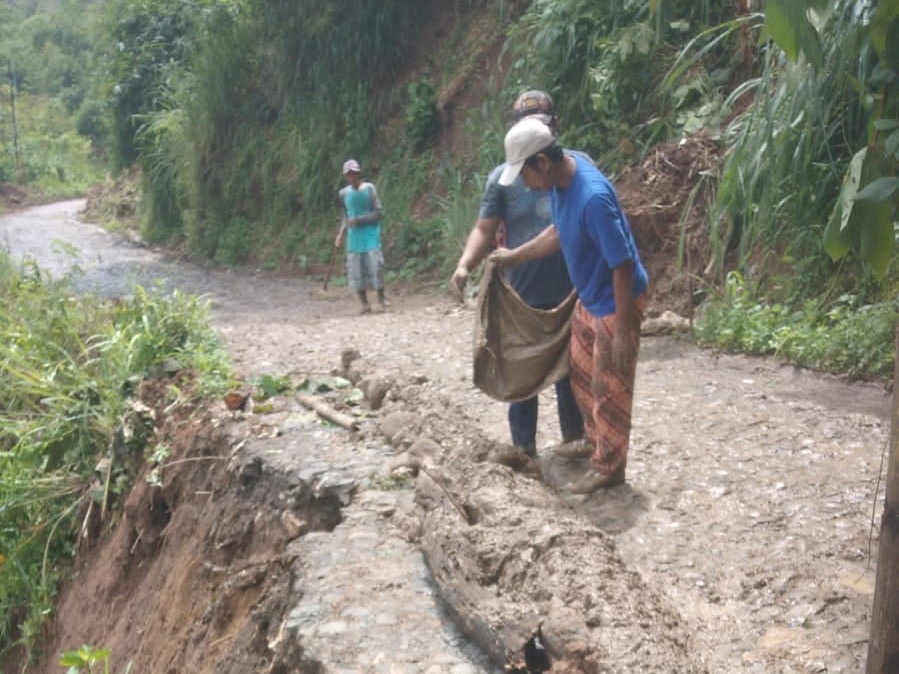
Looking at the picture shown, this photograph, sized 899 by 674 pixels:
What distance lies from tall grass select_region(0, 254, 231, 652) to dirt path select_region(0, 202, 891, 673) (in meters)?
0.59

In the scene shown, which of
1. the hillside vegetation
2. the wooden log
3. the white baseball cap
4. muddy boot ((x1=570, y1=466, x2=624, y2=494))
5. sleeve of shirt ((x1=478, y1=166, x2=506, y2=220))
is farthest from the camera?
the hillside vegetation

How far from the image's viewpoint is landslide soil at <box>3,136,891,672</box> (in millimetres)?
3275

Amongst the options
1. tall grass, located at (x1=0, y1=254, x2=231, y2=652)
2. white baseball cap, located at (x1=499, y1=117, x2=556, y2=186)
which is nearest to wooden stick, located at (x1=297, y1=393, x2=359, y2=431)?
tall grass, located at (x1=0, y1=254, x2=231, y2=652)

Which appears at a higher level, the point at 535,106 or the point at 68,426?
the point at 535,106

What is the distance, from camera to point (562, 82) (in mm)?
10867

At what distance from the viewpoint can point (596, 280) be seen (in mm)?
3998

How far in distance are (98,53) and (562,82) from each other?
2036 cm

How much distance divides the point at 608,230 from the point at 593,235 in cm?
7

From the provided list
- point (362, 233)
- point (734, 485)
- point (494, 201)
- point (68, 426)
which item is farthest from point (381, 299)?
point (734, 485)

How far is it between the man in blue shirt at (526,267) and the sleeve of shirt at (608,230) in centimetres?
67

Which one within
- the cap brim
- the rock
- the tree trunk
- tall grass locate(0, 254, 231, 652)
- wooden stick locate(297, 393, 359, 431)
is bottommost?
tall grass locate(0, 254, 231, 652)

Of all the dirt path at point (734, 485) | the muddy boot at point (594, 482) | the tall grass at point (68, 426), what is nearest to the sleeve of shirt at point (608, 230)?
the muddy boot at point (594, 482)

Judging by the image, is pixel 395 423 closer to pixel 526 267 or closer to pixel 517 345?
pixel 517 345

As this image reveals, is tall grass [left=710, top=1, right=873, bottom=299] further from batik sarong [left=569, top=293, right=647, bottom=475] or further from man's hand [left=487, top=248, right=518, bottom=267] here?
batik sarong [left=569, top=293, right=647, bottom=475]
